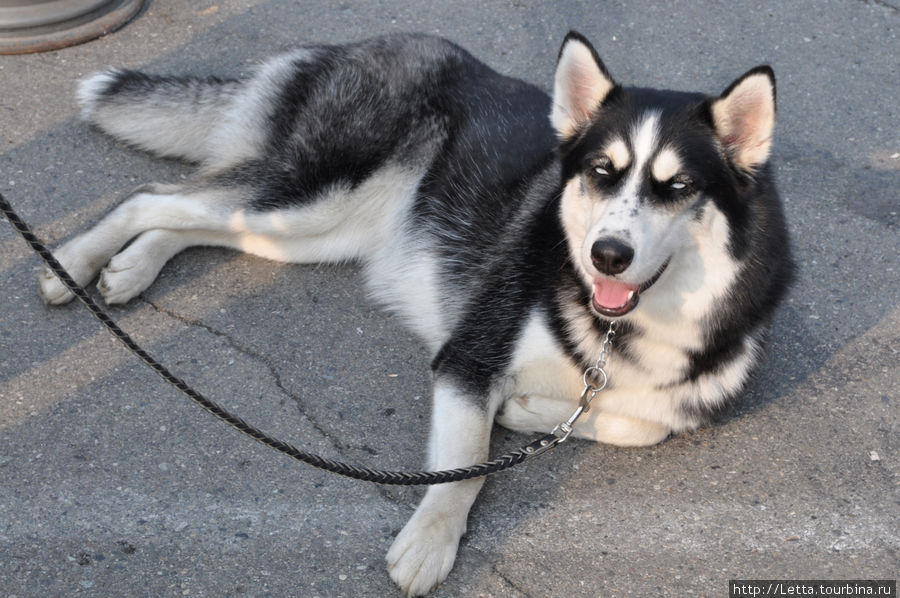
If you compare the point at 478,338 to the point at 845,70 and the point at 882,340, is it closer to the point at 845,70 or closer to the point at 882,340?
the point at 882,340

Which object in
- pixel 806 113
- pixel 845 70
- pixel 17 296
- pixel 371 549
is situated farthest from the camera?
pixel 845 70

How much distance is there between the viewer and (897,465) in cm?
309

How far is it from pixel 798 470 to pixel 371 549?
1464mm

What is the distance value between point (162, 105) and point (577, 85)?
1.96 m

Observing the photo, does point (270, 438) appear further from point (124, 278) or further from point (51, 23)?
point (51, 23)

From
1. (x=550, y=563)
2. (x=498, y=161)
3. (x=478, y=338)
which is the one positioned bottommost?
(x=550, y=563)

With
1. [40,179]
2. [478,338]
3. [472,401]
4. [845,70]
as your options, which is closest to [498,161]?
[478,338]

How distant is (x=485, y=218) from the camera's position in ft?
11.4

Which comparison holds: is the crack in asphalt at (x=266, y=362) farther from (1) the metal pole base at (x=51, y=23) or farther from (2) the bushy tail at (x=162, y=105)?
(1) the metal pole base at (x=51, y=23)

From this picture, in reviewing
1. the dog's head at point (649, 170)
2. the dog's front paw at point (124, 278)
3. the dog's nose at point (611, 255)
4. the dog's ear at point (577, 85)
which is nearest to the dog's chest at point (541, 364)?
the dog's head at point (649, 170)

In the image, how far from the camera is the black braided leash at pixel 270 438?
2.31m

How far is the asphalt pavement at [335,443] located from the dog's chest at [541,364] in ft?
0.69

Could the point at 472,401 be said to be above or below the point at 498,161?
below

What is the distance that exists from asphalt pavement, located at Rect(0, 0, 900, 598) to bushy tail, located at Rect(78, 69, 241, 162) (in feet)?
0.52
